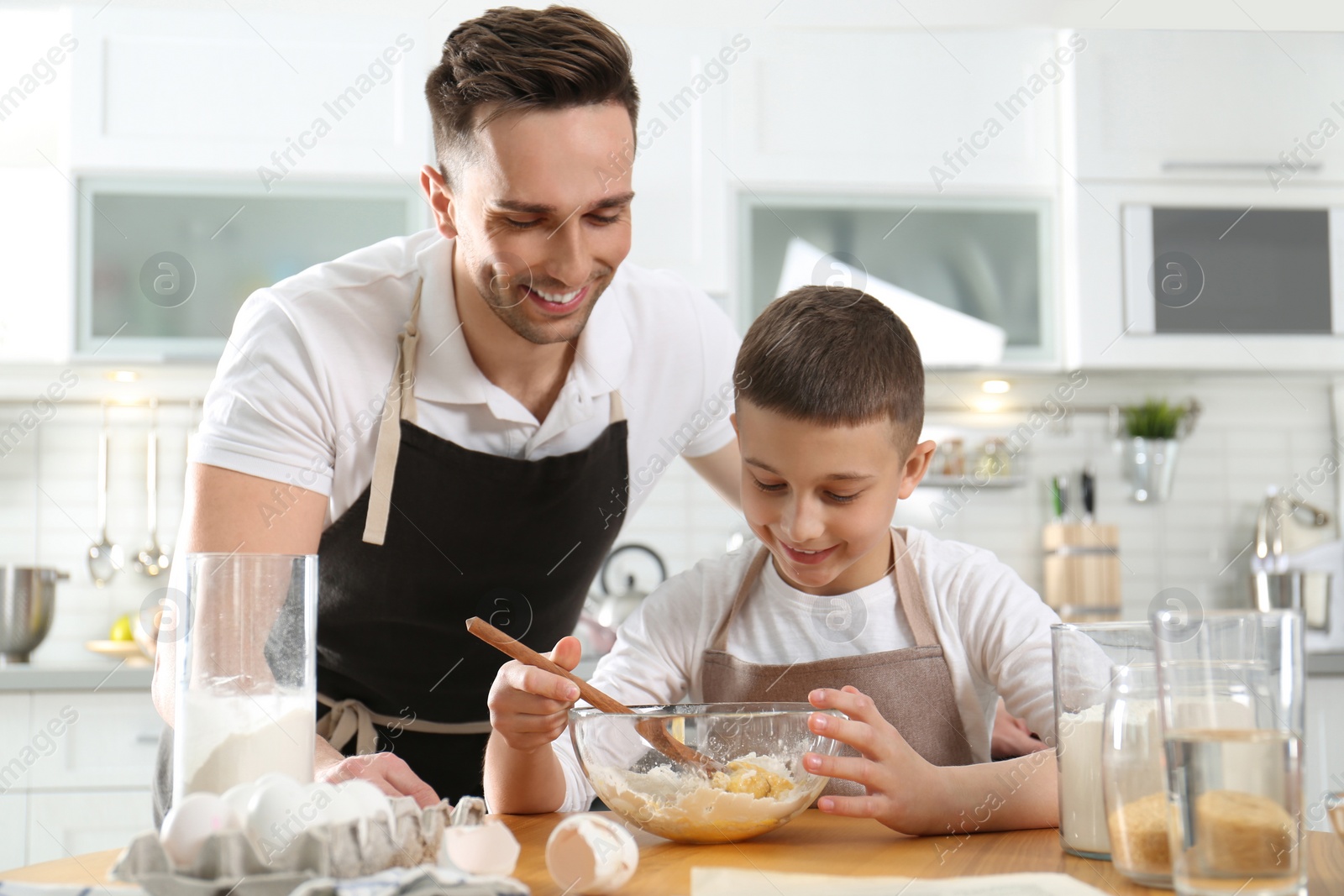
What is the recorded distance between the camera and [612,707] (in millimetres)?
865

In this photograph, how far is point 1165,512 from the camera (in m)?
3.18

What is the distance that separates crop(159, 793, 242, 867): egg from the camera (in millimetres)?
584

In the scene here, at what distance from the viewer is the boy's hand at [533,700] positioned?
86cm

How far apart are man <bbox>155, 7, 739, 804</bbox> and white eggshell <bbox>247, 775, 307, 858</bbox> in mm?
519

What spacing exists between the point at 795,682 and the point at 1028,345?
1984mm

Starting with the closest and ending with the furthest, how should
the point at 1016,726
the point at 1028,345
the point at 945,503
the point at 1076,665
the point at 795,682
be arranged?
the point at 1076,665 < the point at 795,682 < the point at 1016,726 < the point at 1028,345 < the point at 945,503

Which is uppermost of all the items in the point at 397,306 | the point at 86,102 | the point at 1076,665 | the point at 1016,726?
the point at 86,102

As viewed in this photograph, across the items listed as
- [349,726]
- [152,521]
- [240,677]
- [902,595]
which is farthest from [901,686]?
[152,521]

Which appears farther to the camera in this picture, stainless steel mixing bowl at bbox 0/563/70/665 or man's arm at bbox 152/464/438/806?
stainless steel mixing bowl at bbox 0/563/70/665

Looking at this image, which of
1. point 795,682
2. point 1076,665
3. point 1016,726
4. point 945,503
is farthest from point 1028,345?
point 1076,665

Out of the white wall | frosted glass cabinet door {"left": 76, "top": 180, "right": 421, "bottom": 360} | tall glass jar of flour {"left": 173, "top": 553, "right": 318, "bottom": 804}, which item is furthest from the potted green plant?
tall glass jar of flour {"left": 173, "top": 553, "right": 318, "bottom": 804}

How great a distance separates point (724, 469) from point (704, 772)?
34.7 inches

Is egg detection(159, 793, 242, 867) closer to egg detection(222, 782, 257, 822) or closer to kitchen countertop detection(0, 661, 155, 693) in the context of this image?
egg detection(222, 782, 257, 822)

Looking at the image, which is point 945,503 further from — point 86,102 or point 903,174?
point 86,102
